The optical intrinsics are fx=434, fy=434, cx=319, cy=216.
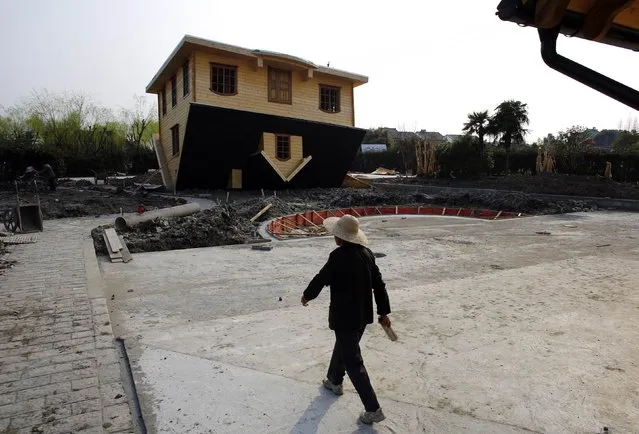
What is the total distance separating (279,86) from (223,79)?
3081mm

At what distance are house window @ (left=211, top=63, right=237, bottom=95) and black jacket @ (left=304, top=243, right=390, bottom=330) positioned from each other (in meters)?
18.5

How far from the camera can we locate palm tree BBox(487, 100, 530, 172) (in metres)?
27.6

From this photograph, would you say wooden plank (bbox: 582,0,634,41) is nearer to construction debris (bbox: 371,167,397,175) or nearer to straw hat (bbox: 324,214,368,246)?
straw hat (bbox: 324,214,368,246)

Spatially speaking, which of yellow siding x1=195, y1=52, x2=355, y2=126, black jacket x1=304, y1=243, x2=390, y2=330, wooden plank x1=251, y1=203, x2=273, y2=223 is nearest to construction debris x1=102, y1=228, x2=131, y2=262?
wooden plank x1=251, y1=203, x2=273, y2=223

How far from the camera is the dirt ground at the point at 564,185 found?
2128 cm

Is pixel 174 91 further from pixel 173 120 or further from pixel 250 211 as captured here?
pixel 250 211

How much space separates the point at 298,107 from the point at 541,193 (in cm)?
1343

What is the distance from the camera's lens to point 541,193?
74.0 feet

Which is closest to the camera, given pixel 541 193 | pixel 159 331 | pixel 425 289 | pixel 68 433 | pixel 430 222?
pixel 68 433

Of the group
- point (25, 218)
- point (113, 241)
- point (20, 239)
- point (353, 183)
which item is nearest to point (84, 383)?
point (113, 241)

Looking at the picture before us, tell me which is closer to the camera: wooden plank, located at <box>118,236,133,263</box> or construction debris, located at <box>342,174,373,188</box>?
wooden plank, located at <box>118,236,133,263</box>

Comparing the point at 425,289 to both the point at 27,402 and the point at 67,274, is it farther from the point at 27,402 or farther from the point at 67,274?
the point at 67,274

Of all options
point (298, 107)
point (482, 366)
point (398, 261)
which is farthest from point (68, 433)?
point (298, 107)

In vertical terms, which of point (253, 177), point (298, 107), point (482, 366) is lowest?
point (482, 366)
